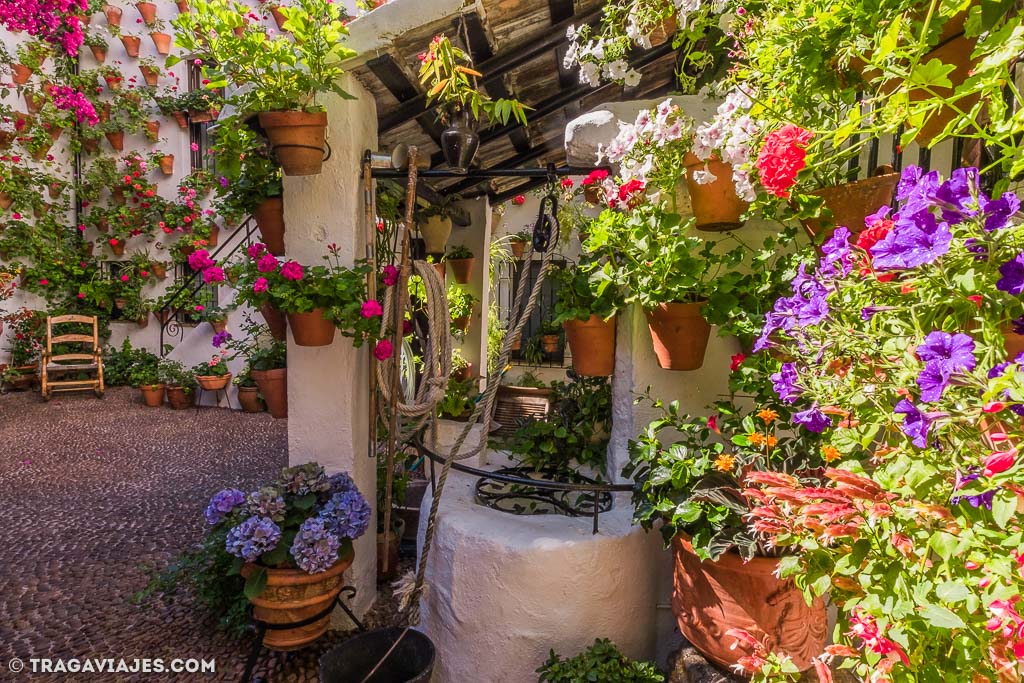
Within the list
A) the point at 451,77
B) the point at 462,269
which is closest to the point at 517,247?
the point at 462,269

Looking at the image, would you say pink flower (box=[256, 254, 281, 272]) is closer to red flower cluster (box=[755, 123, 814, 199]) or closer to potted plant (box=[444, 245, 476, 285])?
red flower cluster (box=[755, 123, 814, 199])

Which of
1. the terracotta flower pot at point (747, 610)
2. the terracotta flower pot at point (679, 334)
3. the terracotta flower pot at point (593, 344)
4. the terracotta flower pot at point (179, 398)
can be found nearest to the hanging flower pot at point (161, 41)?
the terracotta flower pot at point (179, 398)

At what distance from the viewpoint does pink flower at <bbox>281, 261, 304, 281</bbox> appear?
7.98ft

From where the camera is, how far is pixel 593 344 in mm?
2400

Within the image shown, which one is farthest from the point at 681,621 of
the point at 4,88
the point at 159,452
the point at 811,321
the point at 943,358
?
the point at 4,88

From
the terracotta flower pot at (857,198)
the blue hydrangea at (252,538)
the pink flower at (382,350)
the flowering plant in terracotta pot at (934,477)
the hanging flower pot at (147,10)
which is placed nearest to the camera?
the flowering plant in terracotta pot at (934,477)

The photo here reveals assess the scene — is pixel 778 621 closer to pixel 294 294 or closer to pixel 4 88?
pixel 294 294

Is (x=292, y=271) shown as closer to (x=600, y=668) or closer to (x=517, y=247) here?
(x=600, y=668)

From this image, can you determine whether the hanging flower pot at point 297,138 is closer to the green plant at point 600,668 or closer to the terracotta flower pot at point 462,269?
the green plant at point 600,668

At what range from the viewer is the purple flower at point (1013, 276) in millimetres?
814

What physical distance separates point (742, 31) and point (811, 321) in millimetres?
1073

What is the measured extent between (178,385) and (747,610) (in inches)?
309

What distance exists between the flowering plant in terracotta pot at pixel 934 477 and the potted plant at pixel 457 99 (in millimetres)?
1617

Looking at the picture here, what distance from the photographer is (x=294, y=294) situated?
2457 millimetres
